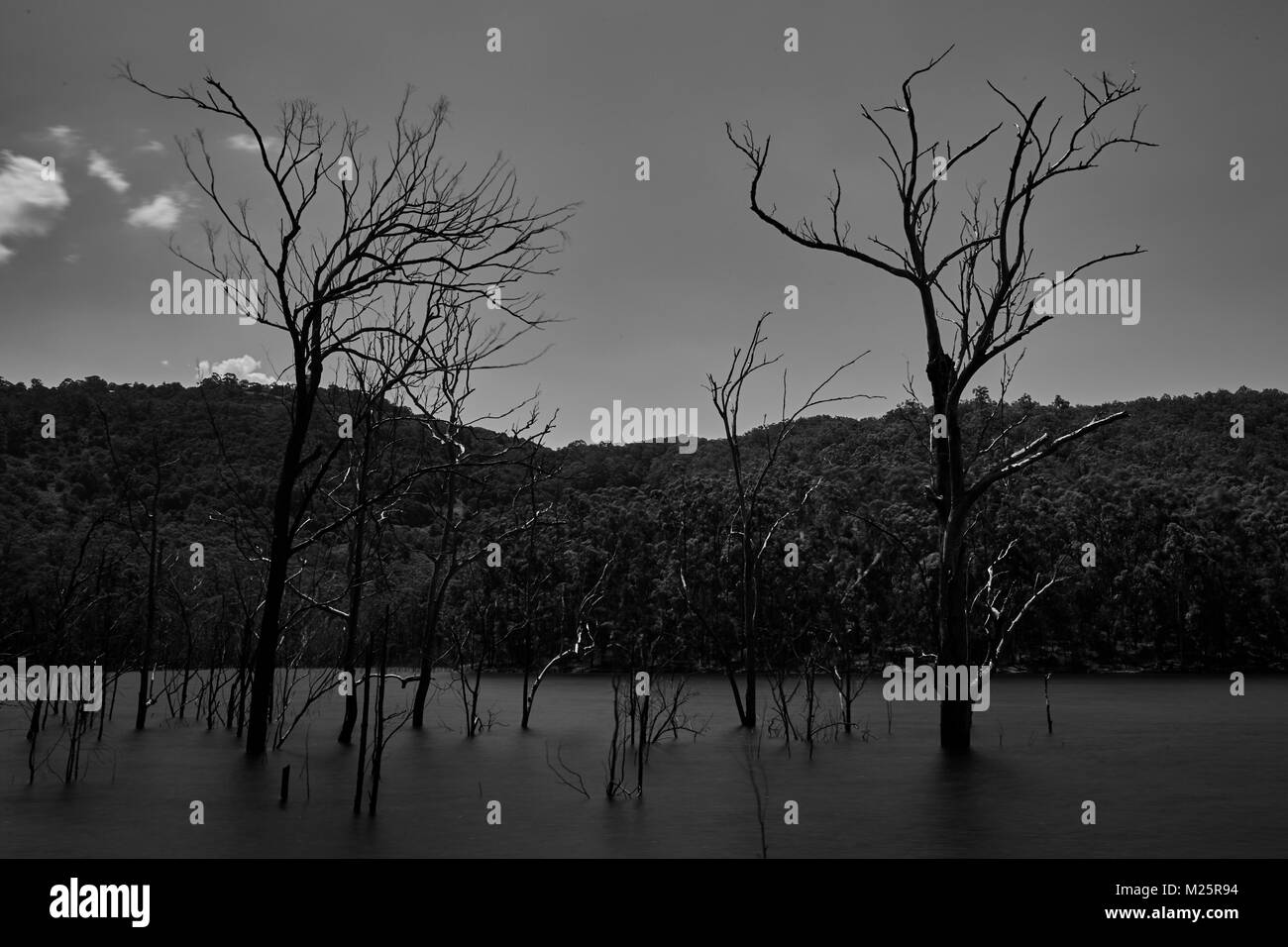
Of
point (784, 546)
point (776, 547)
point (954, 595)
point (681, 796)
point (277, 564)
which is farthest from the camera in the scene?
point (784, 546)

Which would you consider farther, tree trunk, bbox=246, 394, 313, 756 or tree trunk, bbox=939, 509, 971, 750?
tree trunk, bbox=939, 509, 971, 750

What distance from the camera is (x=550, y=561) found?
118ft

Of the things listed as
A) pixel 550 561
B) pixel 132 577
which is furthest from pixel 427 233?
pixel 550 561

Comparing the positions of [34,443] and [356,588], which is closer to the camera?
[356,588]

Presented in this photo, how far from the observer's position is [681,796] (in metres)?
10.7

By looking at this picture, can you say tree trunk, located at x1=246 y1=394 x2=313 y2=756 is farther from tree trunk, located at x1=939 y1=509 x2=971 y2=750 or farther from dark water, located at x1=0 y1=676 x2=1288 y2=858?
tree trunk, located at x1=939 y1=509 x2=971 y2=750

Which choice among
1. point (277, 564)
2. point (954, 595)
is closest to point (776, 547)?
point (954, 595)

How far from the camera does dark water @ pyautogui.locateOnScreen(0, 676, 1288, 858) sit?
8.58 metres

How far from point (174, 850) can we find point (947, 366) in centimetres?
998

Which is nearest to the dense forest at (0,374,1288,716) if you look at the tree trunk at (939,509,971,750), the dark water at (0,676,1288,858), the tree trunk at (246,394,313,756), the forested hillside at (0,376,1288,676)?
the forested hillside at (0,376,1288,676)

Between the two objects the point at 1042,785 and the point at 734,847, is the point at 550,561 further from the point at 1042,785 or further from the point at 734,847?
the point at 734,847

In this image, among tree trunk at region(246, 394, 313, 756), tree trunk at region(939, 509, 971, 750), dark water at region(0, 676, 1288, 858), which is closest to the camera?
dark water at region(0, 676, 1288, 858)

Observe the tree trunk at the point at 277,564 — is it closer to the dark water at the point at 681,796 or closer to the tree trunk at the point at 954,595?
the dark water at the point at 681,796

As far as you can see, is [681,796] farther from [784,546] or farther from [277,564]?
[784,546]
